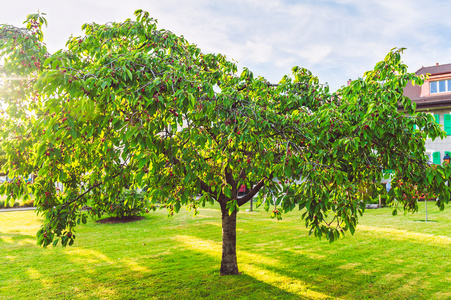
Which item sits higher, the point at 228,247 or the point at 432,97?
the point at 432,97

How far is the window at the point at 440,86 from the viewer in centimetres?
2620

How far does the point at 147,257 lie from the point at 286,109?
6.39 m

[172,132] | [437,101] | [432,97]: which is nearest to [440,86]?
[432,97]

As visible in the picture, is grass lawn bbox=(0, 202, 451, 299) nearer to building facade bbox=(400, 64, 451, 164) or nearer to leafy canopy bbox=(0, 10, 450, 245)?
leafy canopy bbox=(0, 10, 450, 245)

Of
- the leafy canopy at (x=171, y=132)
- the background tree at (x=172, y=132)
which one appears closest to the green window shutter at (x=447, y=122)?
the background tree at (x=172, y=132)

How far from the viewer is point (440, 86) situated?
26672mm

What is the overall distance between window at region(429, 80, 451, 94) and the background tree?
24.8m

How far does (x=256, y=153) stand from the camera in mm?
5629

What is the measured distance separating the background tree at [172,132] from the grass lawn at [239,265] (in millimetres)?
2344

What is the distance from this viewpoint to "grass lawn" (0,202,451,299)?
24.2ft

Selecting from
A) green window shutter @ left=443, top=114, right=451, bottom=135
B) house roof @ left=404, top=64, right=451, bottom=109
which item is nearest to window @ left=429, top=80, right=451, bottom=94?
house roof @ left=404, top=64, right=451, bottom=109

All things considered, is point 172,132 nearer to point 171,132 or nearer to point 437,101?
point 171,132

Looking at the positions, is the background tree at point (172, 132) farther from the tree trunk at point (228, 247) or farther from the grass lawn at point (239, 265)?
the grass lawn at point (239, 265)

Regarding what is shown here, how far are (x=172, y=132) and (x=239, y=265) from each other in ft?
19.3
